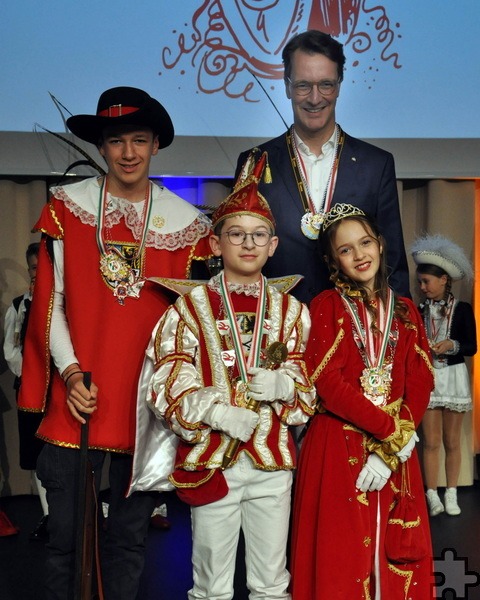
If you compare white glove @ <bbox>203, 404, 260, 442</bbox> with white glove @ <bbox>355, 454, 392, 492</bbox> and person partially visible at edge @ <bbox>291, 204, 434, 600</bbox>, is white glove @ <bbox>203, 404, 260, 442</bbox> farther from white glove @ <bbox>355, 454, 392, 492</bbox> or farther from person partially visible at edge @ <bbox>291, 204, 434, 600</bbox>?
white glove @ <bbox>355, 454, 392, 492</bbox>

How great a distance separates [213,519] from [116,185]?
1062mm

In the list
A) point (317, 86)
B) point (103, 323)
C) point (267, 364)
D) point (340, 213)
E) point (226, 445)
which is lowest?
point (226, 445)

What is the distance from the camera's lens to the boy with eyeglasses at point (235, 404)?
2430 mm

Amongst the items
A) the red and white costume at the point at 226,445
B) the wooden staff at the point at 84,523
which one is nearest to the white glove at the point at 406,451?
the red and white costume at the point at 226,445

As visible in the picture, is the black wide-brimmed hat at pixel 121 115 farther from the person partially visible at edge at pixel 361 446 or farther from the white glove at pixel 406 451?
the white glove at pixel 406 451

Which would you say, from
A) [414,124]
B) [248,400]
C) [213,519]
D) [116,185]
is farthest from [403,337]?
[414,124]

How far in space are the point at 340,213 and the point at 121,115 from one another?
2.48 feet

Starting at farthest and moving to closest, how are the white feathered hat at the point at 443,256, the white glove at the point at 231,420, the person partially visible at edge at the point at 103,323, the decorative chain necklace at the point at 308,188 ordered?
1. the white feathered hat at the point at 443,256
2. the decorative chain necklace at the point at 308,188
3. the person partially visible at edge at the point at 103,323
4. the white glove at the point at 231,420

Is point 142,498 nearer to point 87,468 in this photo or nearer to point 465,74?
point 87,468

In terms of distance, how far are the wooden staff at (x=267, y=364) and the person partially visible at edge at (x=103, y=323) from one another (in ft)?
1.06

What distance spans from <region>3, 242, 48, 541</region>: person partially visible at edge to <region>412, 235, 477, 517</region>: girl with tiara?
2.21m

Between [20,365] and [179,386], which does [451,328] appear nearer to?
[20,365]

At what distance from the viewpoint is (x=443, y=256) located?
5004 millimetres

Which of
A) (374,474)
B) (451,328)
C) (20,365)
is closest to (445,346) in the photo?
(451,328)
